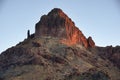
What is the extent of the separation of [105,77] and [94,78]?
4.54m

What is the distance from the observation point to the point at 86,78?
7820 inches

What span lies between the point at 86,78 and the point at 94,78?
305 cm

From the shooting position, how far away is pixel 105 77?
199375 millimetres

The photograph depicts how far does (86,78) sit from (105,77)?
7108mm

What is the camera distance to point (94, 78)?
198 m
